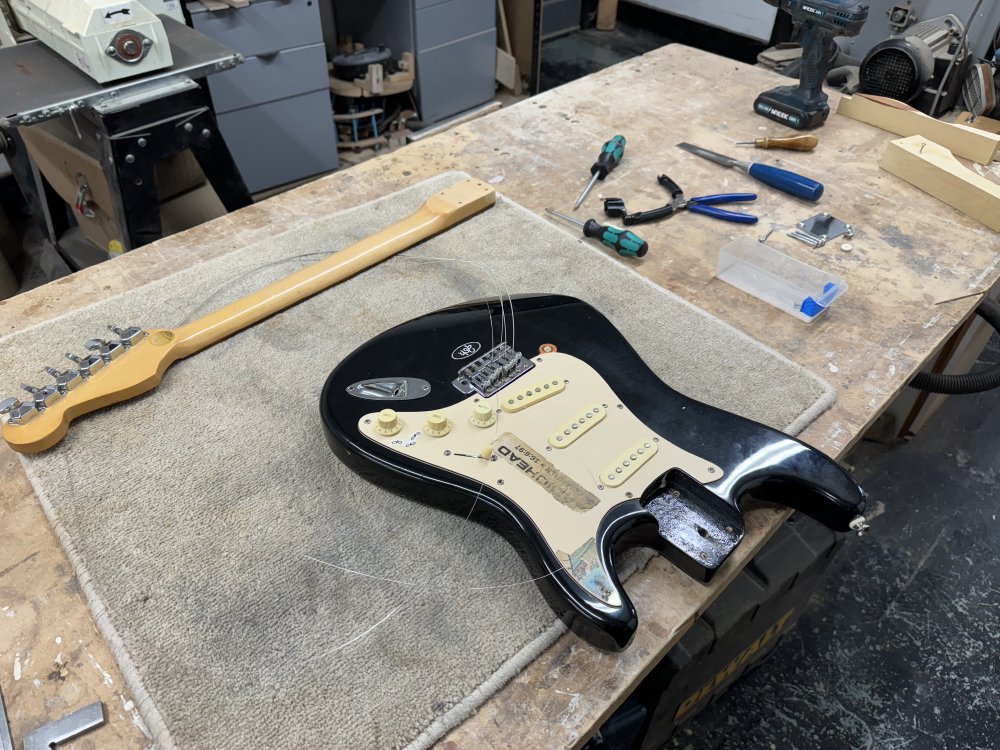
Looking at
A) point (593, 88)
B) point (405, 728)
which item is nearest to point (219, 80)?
point (593, 88)

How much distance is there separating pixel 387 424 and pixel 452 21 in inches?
85.4

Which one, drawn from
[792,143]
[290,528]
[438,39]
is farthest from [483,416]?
[438,39]

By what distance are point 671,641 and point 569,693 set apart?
100mm

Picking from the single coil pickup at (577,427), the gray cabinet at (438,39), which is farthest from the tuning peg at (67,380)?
the gray cabinet at (438,39)

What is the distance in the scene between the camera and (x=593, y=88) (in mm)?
1317

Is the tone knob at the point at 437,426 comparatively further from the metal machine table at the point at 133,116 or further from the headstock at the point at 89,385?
the metal machine table at the point at 133,116

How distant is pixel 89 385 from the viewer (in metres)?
0.69

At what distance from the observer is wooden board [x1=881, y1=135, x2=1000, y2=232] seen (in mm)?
975

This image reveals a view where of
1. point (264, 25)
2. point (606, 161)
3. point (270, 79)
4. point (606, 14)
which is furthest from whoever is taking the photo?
point (606, 14)

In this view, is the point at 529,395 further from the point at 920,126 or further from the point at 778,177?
the point at 920,126

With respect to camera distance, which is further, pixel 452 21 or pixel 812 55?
pixel 452 21

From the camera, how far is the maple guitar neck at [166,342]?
654 mm

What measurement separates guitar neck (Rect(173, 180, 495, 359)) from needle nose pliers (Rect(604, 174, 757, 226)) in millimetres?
186

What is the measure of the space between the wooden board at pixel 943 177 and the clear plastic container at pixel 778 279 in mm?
305
